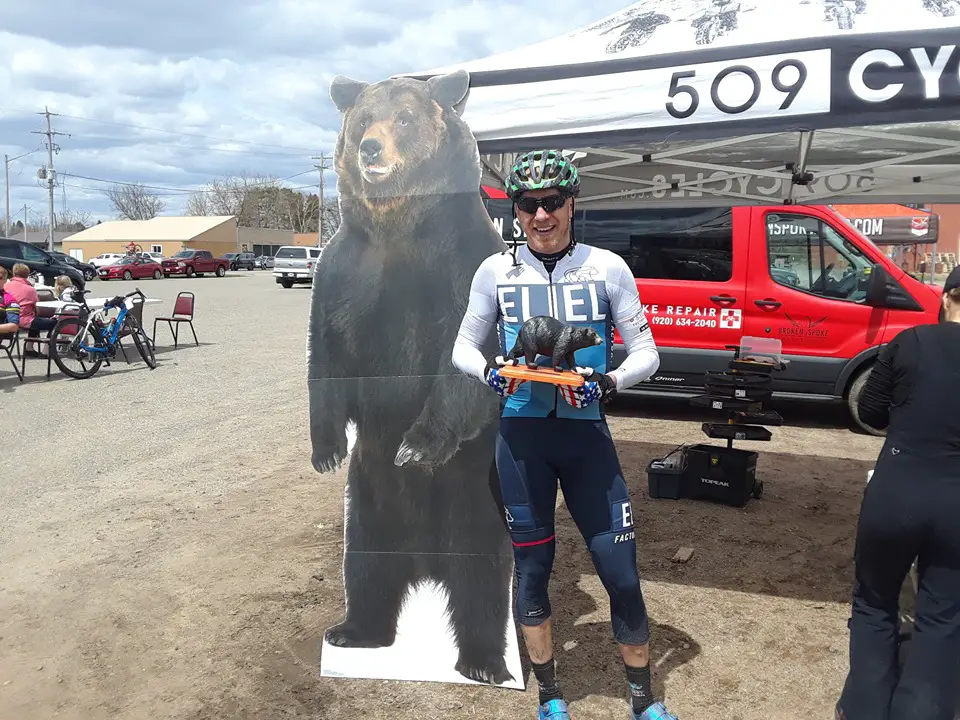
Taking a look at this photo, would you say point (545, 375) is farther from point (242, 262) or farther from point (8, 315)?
point (242, 262)

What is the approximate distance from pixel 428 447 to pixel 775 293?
16.0 feet

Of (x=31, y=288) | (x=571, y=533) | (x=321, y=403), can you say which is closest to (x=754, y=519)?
(x=571, y=533)

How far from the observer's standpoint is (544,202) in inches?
95.7

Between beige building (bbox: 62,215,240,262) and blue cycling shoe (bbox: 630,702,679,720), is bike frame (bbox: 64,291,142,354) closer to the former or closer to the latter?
blue cycling shoe (bbox: 630,702,679,720)

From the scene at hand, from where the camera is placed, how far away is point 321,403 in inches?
124

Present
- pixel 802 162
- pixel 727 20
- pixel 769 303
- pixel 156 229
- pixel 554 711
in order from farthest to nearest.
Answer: pixel 156 229 → pixel 769 303 → pixel 802 162 → pixel 727 20 → pixel 554 711

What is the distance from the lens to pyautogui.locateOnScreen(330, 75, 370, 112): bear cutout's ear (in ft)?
9.79

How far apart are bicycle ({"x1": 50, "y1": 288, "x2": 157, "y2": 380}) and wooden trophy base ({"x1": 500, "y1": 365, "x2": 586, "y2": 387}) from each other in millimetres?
8867

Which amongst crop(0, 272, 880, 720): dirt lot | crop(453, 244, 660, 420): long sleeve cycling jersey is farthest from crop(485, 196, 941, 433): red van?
crop(453, 244, 660, 420): long sleeve cycling jersey

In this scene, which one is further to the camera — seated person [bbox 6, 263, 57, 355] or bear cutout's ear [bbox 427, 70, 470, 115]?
seated person [bbox 6, 263, 57, 355]

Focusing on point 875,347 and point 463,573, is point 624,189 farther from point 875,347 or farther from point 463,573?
point 463,573

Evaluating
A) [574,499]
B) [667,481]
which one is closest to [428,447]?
[574,499]

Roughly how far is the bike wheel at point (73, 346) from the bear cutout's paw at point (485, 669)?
8.47 m

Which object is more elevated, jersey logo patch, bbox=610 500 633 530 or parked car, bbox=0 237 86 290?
parked car, bbox=0 237 86 290
